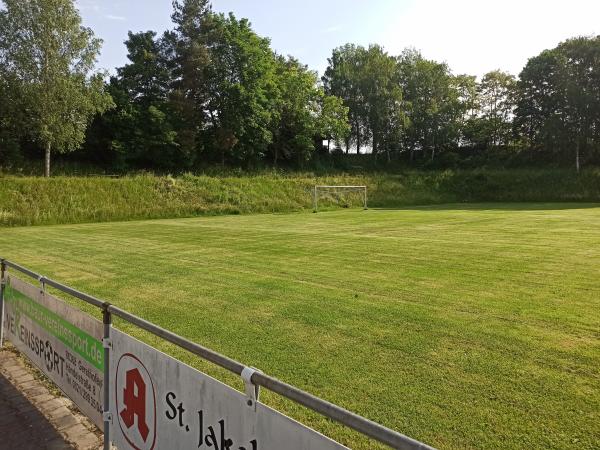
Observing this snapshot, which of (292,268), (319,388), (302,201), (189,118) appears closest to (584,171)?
(302,201)

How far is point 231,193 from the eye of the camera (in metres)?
37.5

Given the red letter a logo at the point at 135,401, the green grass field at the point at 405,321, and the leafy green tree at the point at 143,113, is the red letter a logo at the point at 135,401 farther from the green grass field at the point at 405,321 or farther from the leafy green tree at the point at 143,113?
the leafy green tree at the point at 143,113

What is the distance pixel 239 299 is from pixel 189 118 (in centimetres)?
4421

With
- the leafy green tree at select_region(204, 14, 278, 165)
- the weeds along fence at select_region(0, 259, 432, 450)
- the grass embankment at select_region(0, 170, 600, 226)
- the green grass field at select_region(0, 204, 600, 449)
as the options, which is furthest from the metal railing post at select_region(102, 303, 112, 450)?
the leafy green tree at select_region(204, 14, 278, 165)

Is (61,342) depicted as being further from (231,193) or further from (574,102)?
(574,102)

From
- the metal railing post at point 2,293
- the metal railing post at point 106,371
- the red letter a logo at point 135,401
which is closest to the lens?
the red letter a logo at point 135,401

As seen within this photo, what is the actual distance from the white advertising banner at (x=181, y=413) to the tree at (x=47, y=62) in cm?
3568

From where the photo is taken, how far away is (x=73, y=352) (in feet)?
13.2

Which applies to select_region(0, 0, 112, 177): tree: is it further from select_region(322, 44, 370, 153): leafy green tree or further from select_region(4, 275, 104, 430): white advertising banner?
select_region(322, 44, 370, 153): leafy green tree

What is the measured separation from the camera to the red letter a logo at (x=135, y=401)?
3076 millimetres

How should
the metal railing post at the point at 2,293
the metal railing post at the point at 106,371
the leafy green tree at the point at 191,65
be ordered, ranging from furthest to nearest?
the leafy green tree at the point at 191,65
the metal railing post at the point at 2,293
the metal railing post at the point at 106,371

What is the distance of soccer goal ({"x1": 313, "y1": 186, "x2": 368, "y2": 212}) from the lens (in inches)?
1623

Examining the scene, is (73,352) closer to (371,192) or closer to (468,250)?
(468,250)

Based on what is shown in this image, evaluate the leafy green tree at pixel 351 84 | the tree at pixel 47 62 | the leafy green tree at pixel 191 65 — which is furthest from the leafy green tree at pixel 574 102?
the tree at pixel 47 62
